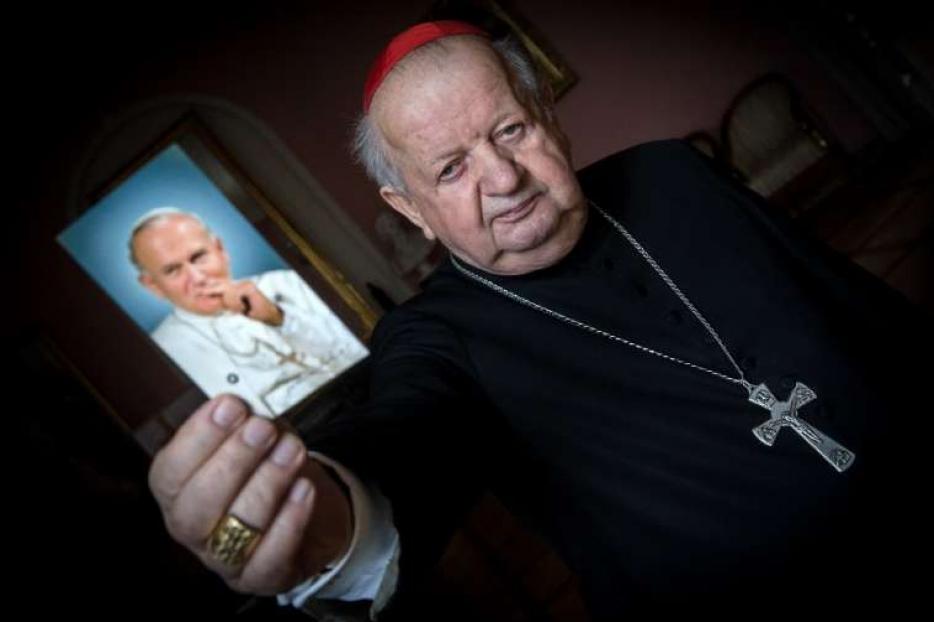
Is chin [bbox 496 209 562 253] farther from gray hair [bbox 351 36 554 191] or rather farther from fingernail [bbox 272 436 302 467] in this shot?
fingernail [bbox 272 436 302 467]

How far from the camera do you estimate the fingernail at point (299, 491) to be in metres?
0.56

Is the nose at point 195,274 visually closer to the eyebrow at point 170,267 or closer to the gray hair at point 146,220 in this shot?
the eyebrow at point 170,267

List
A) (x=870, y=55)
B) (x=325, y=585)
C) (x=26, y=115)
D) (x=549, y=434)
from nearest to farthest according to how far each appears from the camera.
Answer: (x=325, y=585) → (x=549, y=434) → (x=26, y=115) → (x=870, y=55)

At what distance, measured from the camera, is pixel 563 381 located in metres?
1.27

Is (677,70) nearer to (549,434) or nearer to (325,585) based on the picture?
(549,434)

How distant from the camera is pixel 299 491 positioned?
1.83 ft

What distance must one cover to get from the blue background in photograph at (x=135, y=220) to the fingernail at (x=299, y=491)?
10.9ft

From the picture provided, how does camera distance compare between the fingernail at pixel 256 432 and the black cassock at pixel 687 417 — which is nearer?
the fingernail at pixel 256 432

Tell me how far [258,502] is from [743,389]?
1.07 meters

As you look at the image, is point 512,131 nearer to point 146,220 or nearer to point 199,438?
point 199,438

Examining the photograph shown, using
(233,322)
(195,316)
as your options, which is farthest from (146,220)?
(233,322)

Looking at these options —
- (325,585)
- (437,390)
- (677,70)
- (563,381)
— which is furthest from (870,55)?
(325,585)

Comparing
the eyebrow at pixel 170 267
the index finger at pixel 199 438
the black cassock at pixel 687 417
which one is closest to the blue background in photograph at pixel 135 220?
the eyebrow at pixel 170 267

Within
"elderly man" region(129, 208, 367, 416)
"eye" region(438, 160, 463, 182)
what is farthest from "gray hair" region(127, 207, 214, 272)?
"eye" region(438, 160, 463, 182)
